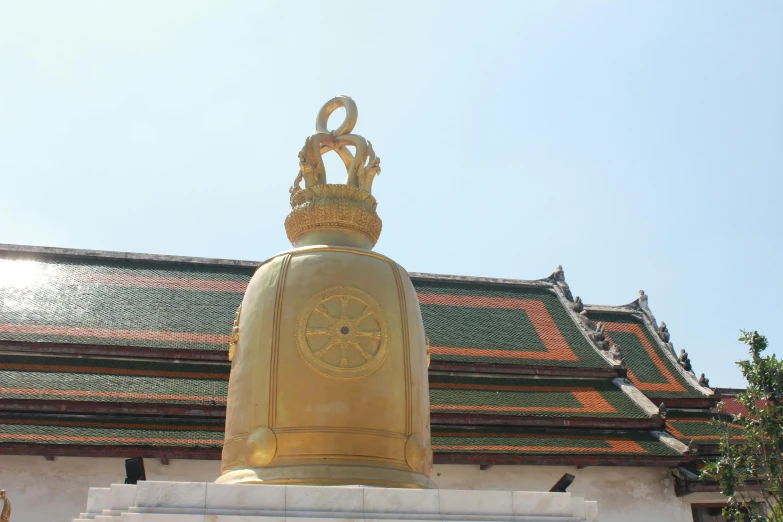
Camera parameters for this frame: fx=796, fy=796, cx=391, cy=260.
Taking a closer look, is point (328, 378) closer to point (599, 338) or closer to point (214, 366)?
point (214, 366)

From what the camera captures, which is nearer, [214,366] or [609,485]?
[609,485]

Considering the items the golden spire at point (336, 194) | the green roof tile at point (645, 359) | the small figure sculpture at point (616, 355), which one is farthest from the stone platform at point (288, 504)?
the green roof tile at point (645, 359)

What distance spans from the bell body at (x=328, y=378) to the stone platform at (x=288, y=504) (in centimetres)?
61

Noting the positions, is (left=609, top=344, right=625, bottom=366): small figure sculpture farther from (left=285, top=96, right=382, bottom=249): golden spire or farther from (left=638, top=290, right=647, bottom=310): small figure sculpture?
(left=285, top=96, right=382, bottom=249): golden spire

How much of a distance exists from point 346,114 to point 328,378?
2.98m

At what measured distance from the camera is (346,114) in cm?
846

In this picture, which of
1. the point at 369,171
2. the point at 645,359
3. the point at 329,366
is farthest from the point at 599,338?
the point at 329,366

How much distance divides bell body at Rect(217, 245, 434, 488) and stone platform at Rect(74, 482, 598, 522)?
0.61 metres

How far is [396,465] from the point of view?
687 cm

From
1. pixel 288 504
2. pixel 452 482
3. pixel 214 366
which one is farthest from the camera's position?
pixel 214 366

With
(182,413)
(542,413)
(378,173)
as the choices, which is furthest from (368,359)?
(542,413)

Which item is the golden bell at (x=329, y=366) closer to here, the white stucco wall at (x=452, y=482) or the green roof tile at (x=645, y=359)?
the white stucco wall at (x=452, y=482)

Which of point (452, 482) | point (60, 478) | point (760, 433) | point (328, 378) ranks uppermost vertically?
point (452, 482)

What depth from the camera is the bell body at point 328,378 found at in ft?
22.1
